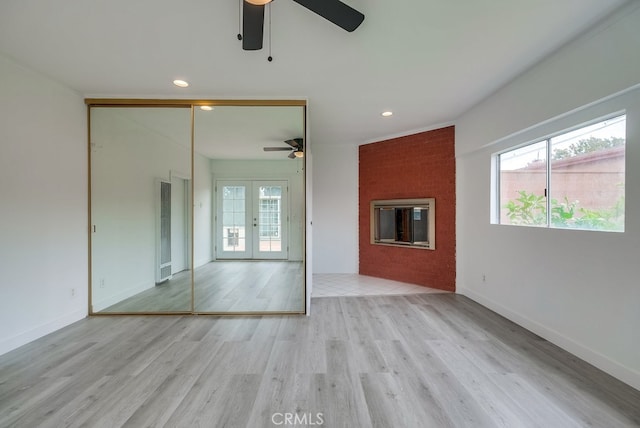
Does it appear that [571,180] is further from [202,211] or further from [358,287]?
[202,211]

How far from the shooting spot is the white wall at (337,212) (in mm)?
5234

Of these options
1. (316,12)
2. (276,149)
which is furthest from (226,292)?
(316,12)

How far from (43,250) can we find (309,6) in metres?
3.28

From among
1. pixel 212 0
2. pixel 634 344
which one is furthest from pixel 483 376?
pixel 212 0

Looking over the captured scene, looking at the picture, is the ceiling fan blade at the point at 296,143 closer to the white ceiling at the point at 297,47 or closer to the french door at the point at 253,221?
the white ceiling at the point at 297,47

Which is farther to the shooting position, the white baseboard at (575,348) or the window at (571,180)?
the window at (571,180)

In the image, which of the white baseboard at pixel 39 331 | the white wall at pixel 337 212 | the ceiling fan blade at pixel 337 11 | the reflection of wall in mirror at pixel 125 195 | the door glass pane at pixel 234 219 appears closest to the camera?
the ceiling fan blade at pixel 337 11

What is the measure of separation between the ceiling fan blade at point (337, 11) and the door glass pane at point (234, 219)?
10.5 ft

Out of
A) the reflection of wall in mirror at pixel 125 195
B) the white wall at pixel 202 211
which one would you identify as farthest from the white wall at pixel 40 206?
the white wall at pixel 202 211

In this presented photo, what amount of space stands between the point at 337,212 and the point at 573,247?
3.52m

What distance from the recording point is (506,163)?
3254 millimetres

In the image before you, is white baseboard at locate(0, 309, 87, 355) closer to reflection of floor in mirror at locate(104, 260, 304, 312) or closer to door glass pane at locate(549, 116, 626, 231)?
reflection of floor in mirror at locate(104, 260, 304, 312)

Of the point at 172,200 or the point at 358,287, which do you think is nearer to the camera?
the point at 172,200

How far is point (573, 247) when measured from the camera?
7.50ft
